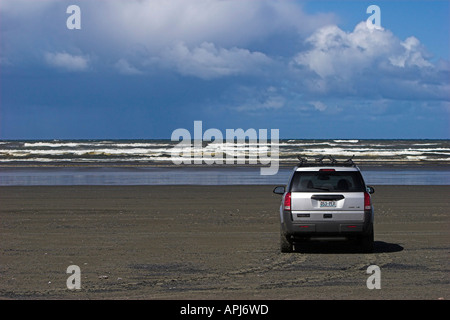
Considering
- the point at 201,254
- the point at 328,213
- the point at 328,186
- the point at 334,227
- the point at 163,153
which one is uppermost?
the point at 163,153

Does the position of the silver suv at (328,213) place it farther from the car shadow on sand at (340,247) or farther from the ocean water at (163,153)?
the ocean water at (163,153)

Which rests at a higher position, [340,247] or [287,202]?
[287,202]

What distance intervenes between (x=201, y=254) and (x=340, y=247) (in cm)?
304

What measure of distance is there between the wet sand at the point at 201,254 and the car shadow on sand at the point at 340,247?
40 millimetres

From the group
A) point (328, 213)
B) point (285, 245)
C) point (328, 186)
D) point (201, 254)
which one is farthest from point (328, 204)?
point (201, 254)

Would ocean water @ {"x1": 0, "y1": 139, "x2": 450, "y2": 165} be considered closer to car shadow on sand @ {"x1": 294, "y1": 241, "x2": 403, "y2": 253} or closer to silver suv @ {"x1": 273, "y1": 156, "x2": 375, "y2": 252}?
car shadow on sand @ {"x1": 294, "y1": 241, "x2": 403, "y2": 253}

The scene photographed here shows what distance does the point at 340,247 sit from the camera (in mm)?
15180

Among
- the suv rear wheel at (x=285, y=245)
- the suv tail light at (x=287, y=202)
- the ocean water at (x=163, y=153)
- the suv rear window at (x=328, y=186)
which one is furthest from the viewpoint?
the ocean water at (x=163, y=153)

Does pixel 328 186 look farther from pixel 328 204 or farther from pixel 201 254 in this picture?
pixel 201 254

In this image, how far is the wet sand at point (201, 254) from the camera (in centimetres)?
1048

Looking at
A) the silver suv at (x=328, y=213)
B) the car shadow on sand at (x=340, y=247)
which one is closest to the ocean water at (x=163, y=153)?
the car shadow on sand at (x=340, y=247)

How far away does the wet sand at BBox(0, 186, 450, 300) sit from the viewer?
10484 mm

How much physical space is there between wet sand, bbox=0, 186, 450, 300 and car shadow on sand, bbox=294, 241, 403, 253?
4 centimetres
